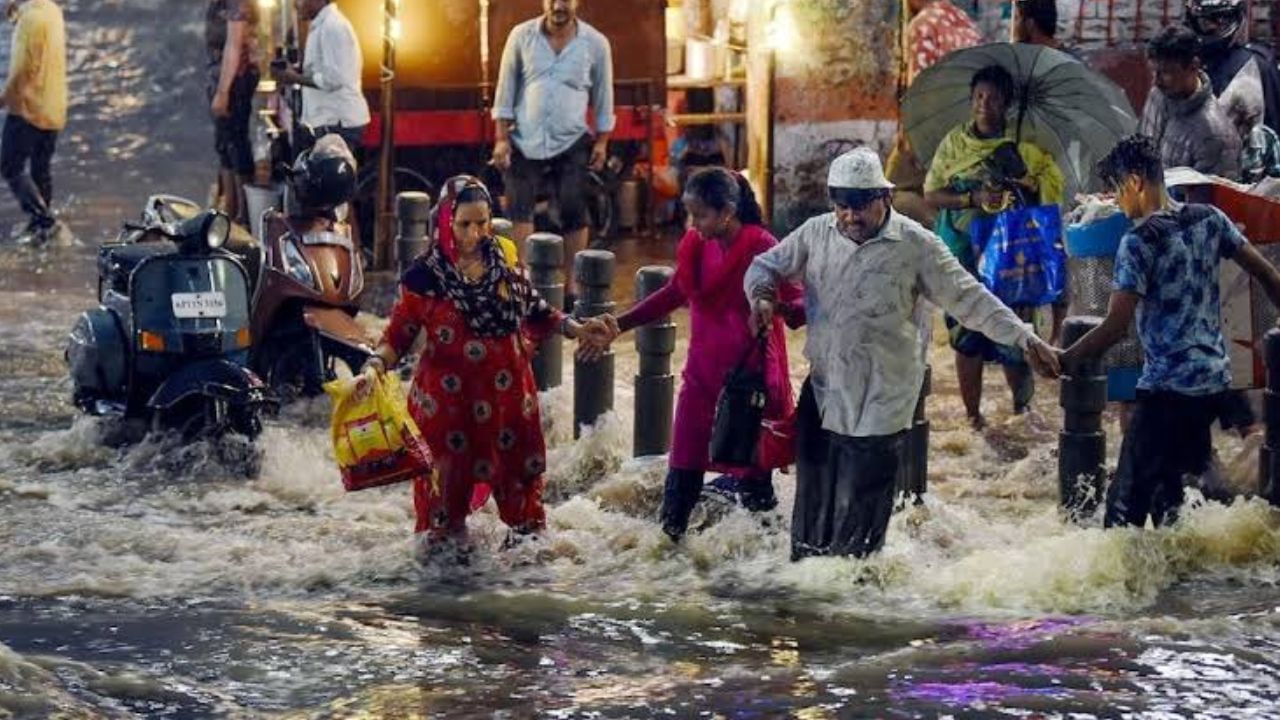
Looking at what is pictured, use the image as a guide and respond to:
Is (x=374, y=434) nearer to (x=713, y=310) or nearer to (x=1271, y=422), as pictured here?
(x=713, y=310)

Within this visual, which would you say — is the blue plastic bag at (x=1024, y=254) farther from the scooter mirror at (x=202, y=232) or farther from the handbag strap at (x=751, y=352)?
the scooter mirror at (x=202, y=232)

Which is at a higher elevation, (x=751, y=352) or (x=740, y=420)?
(x=751, y=352)

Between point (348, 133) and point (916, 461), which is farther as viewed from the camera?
point (348, 133)

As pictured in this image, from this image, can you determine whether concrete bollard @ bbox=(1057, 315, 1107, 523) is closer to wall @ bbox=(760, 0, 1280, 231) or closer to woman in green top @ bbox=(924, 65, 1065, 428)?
woman in green top @ bbox=(924, 65, 1065, 428)

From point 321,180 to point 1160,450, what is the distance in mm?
5191

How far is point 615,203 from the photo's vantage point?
1930cm

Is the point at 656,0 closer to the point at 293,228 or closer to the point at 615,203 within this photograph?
the point at 615,203

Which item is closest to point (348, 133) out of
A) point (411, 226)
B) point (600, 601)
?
point (411, 226)

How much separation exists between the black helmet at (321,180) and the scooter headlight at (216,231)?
3.27ft

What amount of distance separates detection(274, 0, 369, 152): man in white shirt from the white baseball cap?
8.34m

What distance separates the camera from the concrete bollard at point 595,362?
11.9 m

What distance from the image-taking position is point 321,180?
12.9m

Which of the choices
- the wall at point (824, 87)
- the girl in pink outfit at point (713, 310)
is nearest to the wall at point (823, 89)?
the wall at point (824, 87)

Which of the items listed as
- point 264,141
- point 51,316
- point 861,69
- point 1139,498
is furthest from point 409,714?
point 264,141
